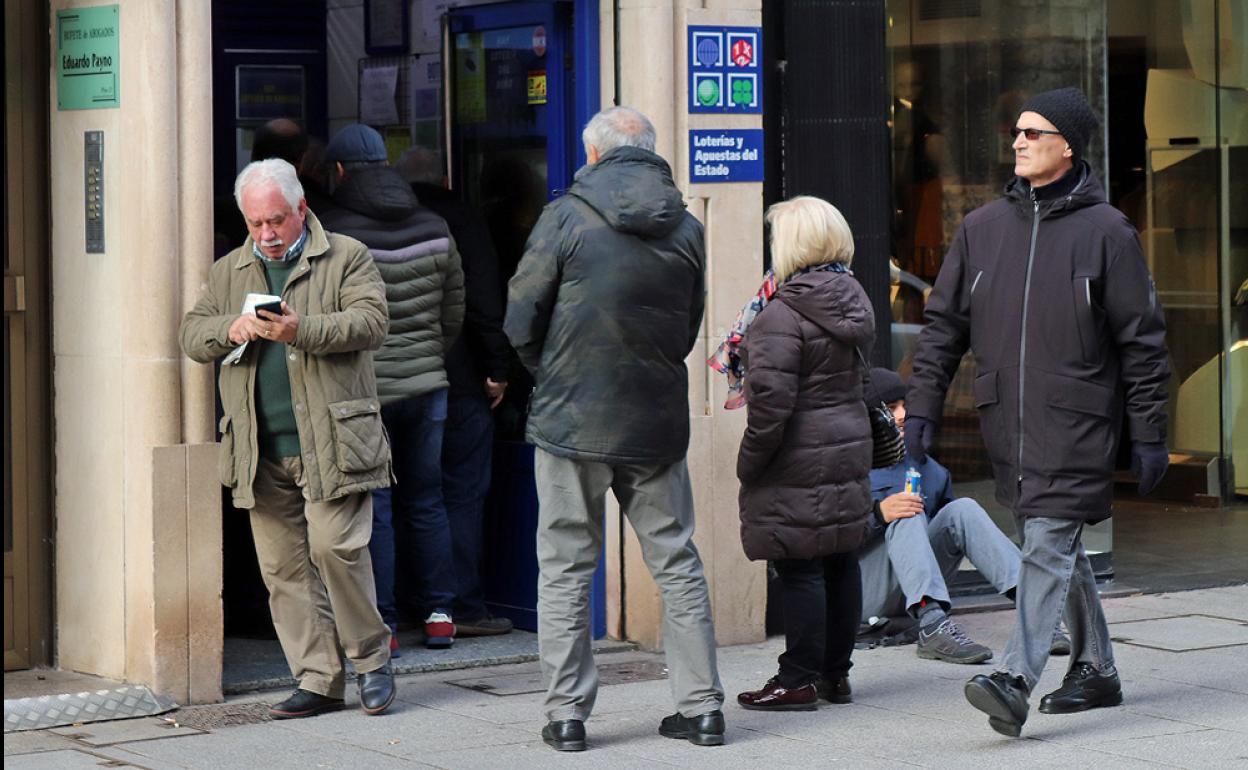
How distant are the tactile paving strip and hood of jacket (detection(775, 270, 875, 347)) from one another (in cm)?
241

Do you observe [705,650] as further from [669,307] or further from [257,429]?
[257,429]

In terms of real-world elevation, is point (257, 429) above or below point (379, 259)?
below

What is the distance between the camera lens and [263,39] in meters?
9.64

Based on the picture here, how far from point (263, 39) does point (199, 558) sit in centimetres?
366

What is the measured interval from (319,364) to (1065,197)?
2367 mm

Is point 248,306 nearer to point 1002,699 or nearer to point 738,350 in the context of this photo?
point 738,350

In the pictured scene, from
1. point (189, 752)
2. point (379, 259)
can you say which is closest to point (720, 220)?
point (379, 259)

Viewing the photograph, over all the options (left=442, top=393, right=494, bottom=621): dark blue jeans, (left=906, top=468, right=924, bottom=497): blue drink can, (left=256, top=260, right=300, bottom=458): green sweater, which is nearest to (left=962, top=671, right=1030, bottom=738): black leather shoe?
(left=906, top=468, right=924, bottom=497): blue drink can

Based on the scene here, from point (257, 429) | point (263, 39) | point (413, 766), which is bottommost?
point (413, 766)

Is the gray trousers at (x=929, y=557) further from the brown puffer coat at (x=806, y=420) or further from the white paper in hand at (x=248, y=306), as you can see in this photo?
the white paper in hand at (x=248, y=306)

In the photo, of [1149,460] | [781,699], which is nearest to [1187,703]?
[1149,460]

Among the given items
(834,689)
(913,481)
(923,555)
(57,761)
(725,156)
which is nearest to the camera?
(57,761)

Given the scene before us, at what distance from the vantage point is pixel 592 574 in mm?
6188

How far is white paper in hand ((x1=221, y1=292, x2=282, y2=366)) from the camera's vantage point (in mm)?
6227
